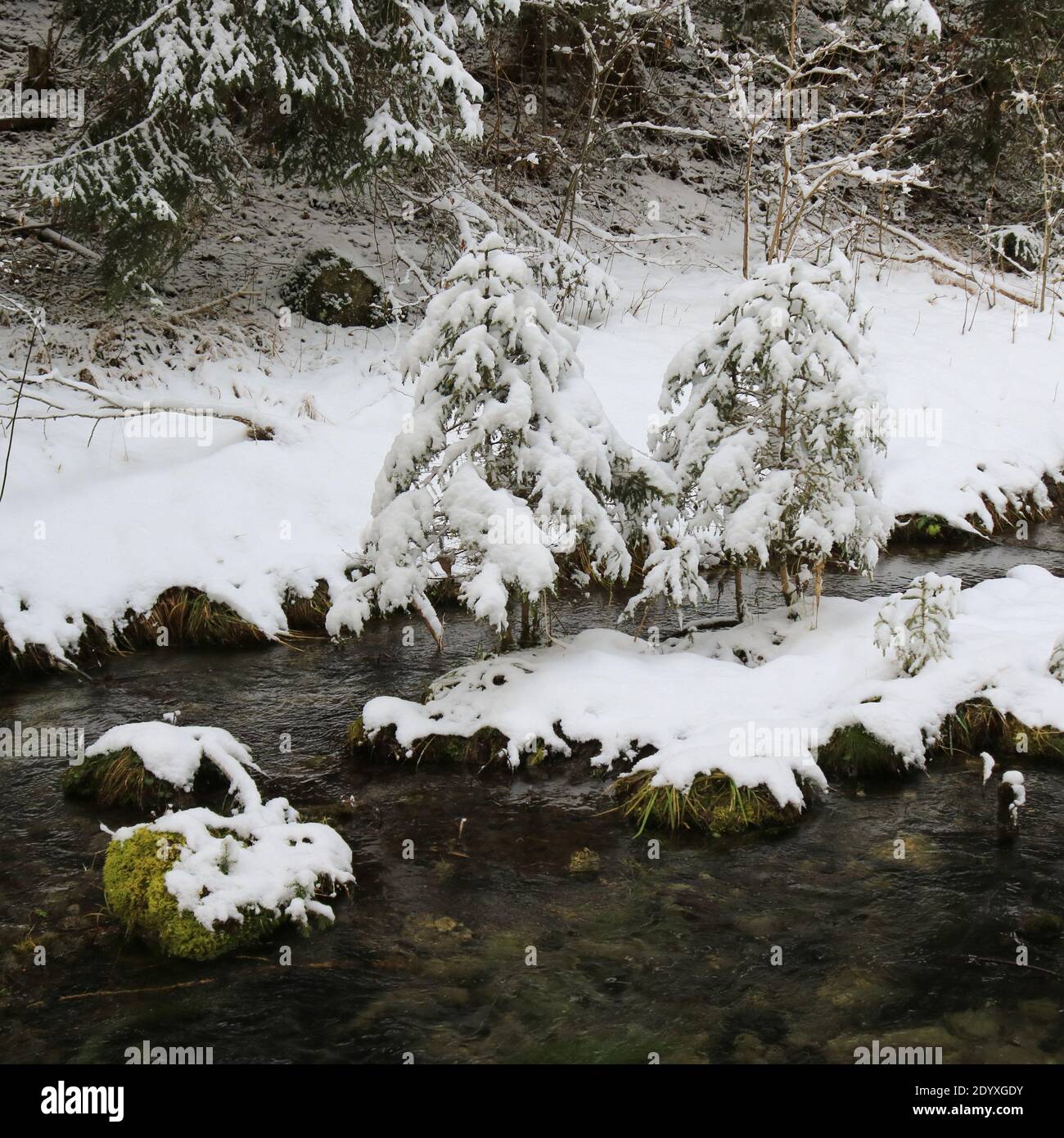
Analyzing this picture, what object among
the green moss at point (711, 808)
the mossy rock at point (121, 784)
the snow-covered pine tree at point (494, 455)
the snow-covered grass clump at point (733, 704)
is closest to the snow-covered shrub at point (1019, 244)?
the snow-covered grass clump at point (733, 704)

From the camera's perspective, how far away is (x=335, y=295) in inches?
566

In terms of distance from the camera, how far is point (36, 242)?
554 inches

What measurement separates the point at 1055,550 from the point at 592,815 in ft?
21.0

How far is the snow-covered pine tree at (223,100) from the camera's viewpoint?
34.2 feet

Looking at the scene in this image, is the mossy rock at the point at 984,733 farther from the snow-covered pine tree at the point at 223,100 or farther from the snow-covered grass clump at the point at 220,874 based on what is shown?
the snow-covered pine tree at the point at 223,100

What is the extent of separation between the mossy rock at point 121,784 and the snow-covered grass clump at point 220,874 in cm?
80

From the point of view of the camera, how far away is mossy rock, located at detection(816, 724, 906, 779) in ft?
21.1

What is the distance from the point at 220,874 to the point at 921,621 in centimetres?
437
